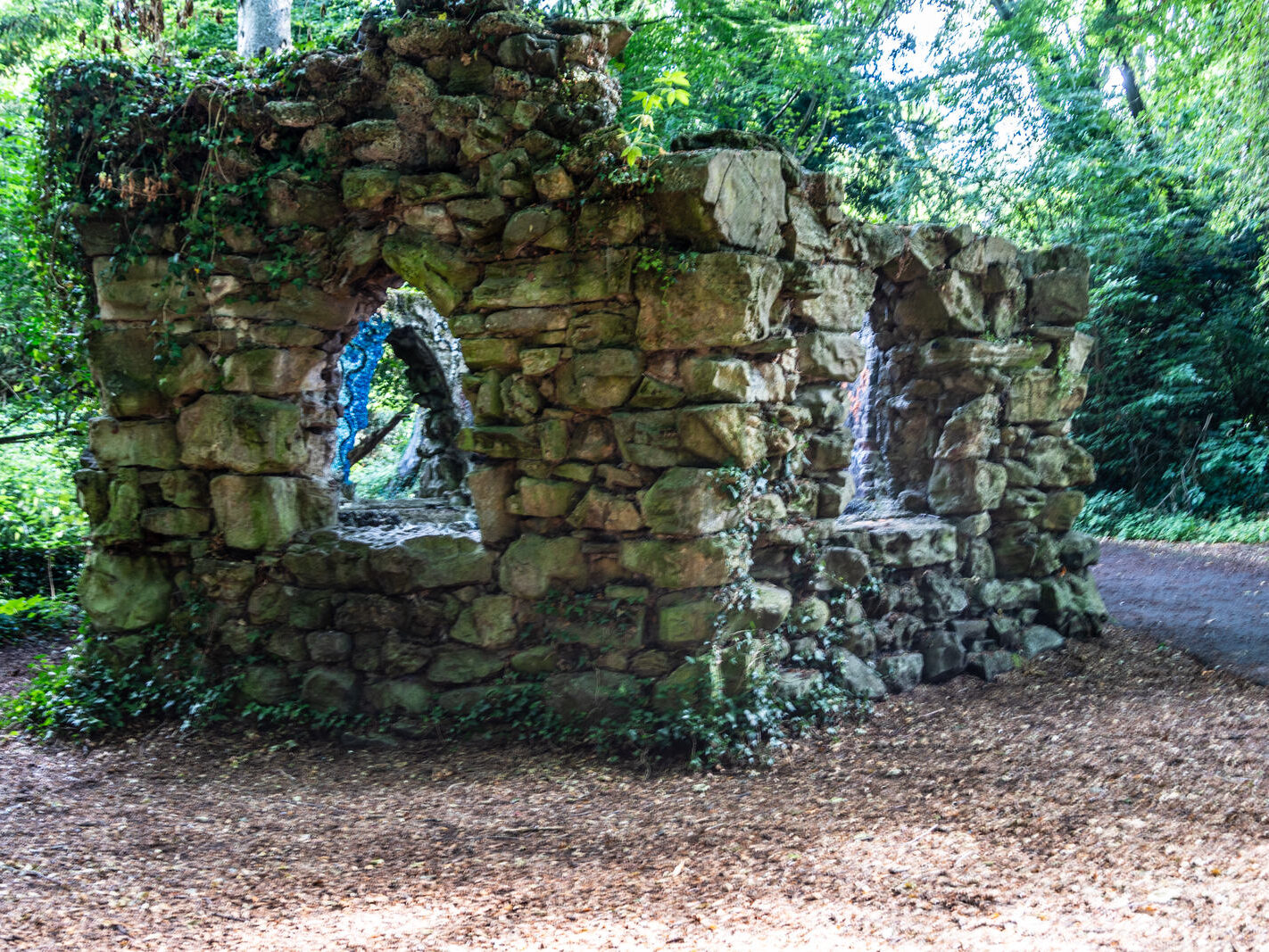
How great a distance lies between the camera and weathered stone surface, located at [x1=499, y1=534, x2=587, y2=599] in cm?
489

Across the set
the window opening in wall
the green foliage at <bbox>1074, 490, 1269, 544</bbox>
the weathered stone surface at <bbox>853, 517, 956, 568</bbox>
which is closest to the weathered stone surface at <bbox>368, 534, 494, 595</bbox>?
the weathered stone surface at <bbox>853, 517, 956, 568</bbox>

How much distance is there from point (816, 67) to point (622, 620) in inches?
333

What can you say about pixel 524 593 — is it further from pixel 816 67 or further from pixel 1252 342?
pixel 1252 342

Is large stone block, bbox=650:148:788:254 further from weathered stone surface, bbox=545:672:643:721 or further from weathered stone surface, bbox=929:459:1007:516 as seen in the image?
weathered stone surface, bbox=929:459:1007:516

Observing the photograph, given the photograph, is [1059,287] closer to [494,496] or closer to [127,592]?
[494,496]

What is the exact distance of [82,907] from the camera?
312 centimetres

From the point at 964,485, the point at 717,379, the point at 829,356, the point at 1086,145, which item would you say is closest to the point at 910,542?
the point at 964,485

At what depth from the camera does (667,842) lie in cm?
363

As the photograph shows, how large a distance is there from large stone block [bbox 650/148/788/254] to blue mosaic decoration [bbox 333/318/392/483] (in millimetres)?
4861

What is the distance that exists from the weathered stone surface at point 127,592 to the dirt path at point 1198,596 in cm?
690

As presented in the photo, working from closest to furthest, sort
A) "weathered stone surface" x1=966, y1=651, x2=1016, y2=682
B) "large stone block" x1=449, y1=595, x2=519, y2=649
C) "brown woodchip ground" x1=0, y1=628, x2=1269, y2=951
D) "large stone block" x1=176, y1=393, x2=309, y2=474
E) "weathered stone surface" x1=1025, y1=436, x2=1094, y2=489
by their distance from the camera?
"brown woodchip ground" x1=0, y1=628, x2=1269, y2=951, "large stone block" x1=449, y1=595, x2=519, y2=649, "large stone block" x1=176, y1=393, x2=309, y2=474, "weathered stone surface" x1=966, y1=651, x2=1016, y2=682, "weathered stone surface" x1=1025, y1=436, x2=1094, y2=489

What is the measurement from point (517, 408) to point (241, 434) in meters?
1.67

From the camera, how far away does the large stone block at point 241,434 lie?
5285 millimetres

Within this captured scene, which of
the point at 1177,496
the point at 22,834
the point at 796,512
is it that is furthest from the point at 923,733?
the point at 1177,496
